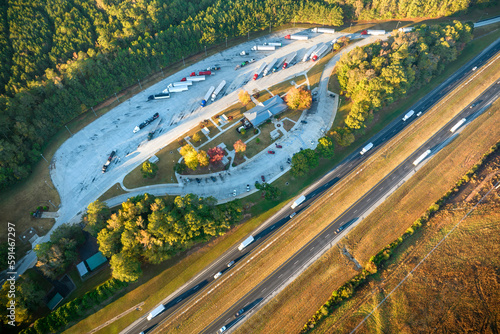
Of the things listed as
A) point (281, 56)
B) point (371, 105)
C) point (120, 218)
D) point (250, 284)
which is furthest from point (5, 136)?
point (371, 105)

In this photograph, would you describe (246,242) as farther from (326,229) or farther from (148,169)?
(148,169)

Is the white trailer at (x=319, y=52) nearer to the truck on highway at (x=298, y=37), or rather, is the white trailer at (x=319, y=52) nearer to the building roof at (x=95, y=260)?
the truck on highway at (x=298, y=37)

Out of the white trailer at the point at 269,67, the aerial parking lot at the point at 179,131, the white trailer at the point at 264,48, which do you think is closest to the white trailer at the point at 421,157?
the aerial parking lot at the point at 179,131

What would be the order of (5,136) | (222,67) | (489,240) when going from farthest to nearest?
(222,67), (5,136), (489,240)

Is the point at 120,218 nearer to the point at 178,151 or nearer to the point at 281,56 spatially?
the point at 178,151

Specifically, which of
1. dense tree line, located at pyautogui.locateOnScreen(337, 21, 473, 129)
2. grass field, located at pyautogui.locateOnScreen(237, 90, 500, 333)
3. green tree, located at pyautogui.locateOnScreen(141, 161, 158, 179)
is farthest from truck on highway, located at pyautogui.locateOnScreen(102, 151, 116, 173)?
dense tree line, located at pyautogui.locateOnScreen(337, 21, 473, 129)
